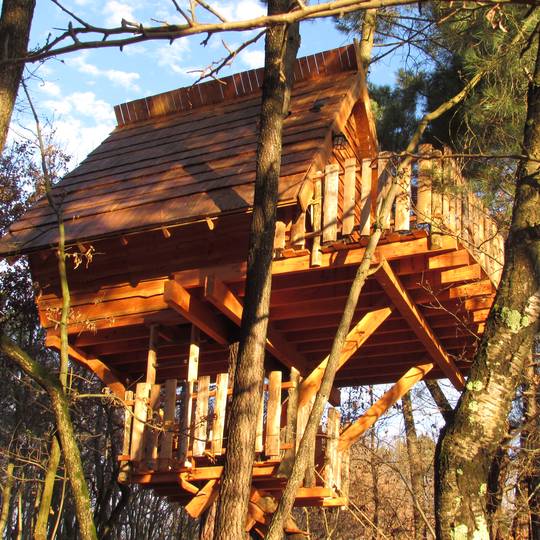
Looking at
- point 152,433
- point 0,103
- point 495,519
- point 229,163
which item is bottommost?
point 495,519

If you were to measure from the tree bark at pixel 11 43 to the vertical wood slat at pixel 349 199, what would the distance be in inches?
124

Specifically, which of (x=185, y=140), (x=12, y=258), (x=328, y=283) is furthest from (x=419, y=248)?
(x=12, y=258)

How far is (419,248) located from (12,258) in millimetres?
5082

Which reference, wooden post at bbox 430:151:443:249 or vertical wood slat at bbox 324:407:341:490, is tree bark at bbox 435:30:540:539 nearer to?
wooden post at bbox 430:151:443:249

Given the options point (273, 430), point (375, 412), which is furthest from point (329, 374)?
point (375, 412)

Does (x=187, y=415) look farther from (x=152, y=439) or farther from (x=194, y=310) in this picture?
(x=194, y=310)

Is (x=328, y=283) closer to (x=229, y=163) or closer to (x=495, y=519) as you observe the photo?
(x=229, y=163)

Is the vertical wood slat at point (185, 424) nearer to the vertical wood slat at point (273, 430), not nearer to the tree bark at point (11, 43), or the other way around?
the vertical wood slat at point (273, 430)

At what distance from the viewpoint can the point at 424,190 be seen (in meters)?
7.74

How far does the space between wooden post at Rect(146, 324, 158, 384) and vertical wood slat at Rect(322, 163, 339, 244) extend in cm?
255

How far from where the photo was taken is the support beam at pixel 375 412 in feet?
29.3

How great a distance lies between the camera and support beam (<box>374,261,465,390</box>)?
802 cm

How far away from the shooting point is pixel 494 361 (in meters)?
A: 4.40

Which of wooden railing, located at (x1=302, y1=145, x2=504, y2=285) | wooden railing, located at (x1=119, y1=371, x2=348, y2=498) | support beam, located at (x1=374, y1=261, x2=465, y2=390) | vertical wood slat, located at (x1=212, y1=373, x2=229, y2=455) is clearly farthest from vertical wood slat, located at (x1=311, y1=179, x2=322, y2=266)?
vertical wood slat, located at (x1=212, y1=373, x2=229, y2=455)
